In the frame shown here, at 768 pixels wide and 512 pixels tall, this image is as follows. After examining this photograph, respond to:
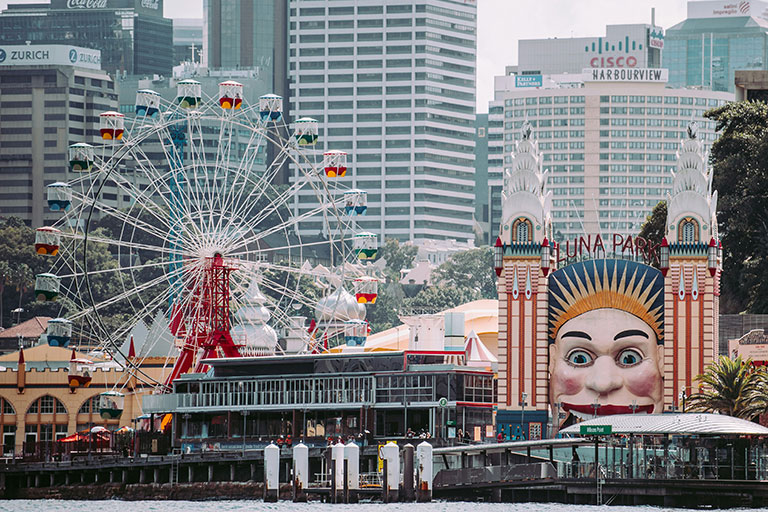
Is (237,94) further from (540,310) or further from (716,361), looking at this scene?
(716,361)

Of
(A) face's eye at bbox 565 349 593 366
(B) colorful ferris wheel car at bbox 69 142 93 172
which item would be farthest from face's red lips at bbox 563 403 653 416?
(B) colorful ferris wheel car at bbox 69 142 93 172

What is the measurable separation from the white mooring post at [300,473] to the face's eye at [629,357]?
21110mm

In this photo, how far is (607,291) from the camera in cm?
10600

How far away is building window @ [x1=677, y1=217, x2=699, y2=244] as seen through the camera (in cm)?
10681

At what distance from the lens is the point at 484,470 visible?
310ft

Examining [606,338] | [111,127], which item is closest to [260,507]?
[606,338]

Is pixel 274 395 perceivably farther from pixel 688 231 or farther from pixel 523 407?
pixel 688 231

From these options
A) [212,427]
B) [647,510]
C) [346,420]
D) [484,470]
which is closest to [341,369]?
[346,420]

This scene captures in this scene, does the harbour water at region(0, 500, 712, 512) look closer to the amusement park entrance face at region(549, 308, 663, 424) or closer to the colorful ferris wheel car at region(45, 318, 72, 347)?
the colorful ferris wheel car at region(45, 318, 72, 347)

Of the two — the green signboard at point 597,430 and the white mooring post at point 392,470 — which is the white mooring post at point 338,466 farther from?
the green signboard at point 597,430

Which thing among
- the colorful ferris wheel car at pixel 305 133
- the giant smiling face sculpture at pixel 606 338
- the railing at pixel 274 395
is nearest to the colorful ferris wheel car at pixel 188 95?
the colorful ferris wheel car at pixel 305 133

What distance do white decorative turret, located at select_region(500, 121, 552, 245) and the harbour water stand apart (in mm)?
19613

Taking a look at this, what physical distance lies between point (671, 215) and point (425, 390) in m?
18.7

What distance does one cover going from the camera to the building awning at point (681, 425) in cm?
8838
